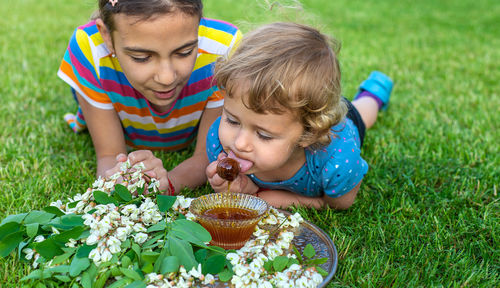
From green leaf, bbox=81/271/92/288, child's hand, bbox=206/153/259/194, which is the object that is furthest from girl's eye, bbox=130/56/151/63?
green leaf, bbox=81/271/92/288

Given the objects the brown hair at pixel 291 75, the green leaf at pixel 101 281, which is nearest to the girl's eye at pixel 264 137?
the brown hair at pixel 291 75

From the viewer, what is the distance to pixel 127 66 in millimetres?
2938

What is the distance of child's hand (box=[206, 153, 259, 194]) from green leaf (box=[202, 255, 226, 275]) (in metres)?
0.66

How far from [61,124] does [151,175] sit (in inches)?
68.6

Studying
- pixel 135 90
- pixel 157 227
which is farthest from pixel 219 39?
pixel 157 227

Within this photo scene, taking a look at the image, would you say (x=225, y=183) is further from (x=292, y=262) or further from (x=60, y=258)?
(x=60, y=258)

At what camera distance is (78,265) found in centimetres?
215

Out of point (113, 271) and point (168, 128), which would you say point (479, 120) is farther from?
point (113, 271)

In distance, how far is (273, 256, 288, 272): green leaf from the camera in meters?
2.23

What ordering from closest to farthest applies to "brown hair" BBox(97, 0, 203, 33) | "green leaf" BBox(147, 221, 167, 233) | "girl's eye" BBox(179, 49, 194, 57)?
"green leaf" BBox(147, 221, 167, 233)
"brown hair" BBox(97, 0, 203, 33)
"girl's eye" BBox(179, 49, 194, 57)

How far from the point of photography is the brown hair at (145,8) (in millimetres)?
2732

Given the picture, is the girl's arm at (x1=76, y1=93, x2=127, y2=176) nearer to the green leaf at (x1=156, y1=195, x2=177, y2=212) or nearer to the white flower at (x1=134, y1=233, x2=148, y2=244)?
the green leaf at (x1=156, y1=195, x2=177, y2=212)

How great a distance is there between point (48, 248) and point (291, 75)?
139 centimetres

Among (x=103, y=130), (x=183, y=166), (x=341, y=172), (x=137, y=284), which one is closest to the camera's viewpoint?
(x=137, y=284)
